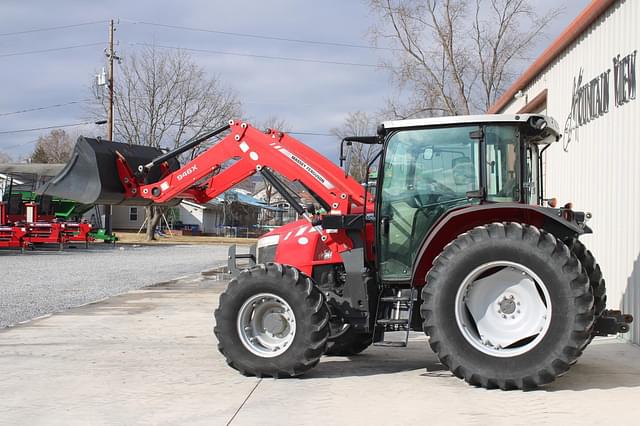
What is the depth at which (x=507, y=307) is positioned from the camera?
6676 millimetres

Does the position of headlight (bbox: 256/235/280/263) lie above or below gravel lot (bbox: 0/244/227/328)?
above

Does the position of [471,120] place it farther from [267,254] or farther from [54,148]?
[54,148]

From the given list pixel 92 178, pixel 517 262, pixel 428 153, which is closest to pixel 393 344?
pixel 517 262

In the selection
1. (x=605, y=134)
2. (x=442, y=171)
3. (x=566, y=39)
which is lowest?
(x=442, y=171)

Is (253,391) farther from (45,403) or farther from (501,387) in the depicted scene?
(501,387)

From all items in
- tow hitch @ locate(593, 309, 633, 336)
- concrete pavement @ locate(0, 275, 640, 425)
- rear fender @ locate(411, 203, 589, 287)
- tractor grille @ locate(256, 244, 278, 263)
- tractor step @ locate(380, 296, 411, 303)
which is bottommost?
concrete pavement @ locate(0, 275, 640, 425)

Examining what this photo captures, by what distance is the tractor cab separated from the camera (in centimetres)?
700

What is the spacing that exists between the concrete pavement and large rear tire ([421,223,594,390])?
283 millimetres

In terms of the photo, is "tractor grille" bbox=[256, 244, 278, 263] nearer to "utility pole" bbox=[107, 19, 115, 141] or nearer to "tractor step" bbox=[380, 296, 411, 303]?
"tractor step" bbox=[380, 296, 411, 303]

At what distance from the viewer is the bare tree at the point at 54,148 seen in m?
83.2

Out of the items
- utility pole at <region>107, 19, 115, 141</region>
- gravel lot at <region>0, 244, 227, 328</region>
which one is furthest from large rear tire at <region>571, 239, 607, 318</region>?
utility pole at <region>107, 19, 115, 141</region>

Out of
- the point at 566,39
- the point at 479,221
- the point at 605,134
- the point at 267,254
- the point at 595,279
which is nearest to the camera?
the point at 479,221

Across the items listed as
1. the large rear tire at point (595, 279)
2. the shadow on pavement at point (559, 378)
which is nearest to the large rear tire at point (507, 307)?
the shadow on pavement at point (559, 378)

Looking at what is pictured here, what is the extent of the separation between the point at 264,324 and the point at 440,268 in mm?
1842
